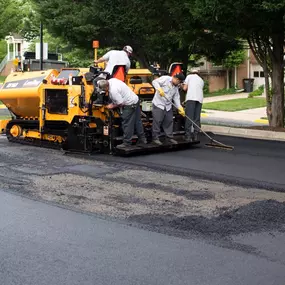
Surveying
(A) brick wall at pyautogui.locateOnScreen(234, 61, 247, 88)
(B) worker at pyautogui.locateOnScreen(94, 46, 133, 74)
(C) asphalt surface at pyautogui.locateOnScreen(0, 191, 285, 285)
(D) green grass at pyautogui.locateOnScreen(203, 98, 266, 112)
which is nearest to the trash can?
(A) brick wall at pyautogui.locateOnScreen(234, 61, 247, 88)

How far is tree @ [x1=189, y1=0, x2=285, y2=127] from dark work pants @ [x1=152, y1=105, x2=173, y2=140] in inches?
97.9

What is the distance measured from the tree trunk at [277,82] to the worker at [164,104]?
363 cm

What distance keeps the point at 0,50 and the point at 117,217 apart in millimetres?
46614

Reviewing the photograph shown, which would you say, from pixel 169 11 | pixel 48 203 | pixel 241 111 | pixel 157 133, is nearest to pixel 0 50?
pixel 241 111

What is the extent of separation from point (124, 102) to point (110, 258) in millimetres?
5677

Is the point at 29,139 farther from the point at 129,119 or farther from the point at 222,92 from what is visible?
the point at 222,92

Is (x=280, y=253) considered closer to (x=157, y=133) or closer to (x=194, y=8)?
(x=157, y=133)

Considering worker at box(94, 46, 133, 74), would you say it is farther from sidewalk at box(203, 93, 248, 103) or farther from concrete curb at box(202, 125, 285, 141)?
sidewalk at box(203, 93, 248, 103)

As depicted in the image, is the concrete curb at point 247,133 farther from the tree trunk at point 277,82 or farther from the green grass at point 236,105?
the green grass at point 236,105

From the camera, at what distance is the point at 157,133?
1109 centimetres

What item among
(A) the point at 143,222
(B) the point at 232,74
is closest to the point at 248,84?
(B) the point at 232,74

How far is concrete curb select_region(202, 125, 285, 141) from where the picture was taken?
1323cm

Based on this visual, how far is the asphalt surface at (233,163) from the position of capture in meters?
8.48

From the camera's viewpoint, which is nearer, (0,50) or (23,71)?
(23,71)
